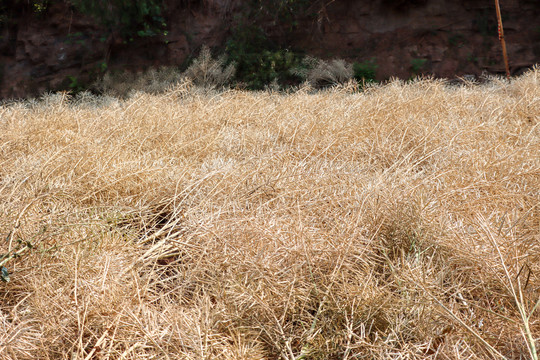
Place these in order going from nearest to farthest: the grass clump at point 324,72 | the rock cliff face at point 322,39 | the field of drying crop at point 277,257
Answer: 1. the field of drying crop at point 277,257
2. the grass clump at point 324,72
3. the rock cliff face at point 322,39

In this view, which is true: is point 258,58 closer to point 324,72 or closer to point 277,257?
point 324,72

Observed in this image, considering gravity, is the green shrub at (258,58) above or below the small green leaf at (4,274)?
below

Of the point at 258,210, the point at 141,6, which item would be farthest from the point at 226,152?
the point at 141,6

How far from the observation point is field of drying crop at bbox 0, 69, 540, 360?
113cm

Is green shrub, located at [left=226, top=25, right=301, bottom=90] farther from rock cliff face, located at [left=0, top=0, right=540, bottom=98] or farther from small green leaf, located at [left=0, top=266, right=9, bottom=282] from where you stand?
small green leaf, located at [left=0, top=266, right=9, bottom=282]

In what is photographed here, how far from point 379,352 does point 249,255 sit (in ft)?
1.49

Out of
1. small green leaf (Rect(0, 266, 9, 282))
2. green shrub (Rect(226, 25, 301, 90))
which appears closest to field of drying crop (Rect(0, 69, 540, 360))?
small green leaf (Rect(0, 266, 9, 282))

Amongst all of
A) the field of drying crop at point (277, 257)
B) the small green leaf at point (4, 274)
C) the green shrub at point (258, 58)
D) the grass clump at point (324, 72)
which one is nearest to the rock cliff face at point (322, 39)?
the green shrub at point (258, 58)

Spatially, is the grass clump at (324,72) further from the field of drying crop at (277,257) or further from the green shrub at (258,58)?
the field of drying crop at (277,257)

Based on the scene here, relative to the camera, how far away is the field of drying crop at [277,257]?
1133 mm

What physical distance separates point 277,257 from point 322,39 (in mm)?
6085

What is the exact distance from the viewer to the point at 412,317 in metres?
1.17

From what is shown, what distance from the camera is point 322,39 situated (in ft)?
22.8

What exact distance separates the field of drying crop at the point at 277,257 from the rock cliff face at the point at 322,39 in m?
4.82
